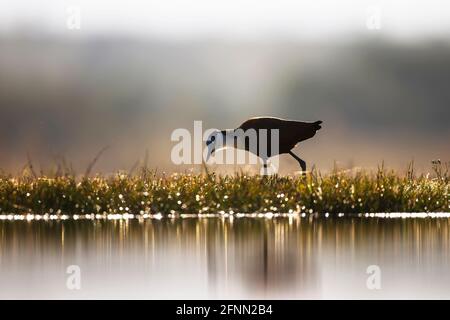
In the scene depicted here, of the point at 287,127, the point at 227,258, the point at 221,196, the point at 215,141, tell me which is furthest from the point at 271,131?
the point at 227,258

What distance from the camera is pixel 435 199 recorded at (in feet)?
60.2

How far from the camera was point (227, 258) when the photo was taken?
1266 cm

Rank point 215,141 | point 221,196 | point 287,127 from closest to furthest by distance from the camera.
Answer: point 221,196
point 287,127
point 215,141

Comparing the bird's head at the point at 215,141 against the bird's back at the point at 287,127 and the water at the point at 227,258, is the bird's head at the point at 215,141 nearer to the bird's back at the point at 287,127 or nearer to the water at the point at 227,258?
the bird's back at the point at 287,127

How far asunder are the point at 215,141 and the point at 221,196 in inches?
155

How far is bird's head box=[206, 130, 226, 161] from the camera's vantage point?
70.7ft

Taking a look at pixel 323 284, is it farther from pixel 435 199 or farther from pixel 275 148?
pixel 275 148

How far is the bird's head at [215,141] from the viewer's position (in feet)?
70.7

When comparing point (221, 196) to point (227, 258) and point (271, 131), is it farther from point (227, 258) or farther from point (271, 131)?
point (227, 258)

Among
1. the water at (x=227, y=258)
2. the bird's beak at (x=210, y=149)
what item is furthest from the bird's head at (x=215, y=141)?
the water at (x=227, y=258)

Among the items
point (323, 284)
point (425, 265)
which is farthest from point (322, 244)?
point (323, 284)

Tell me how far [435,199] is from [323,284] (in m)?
7.80
